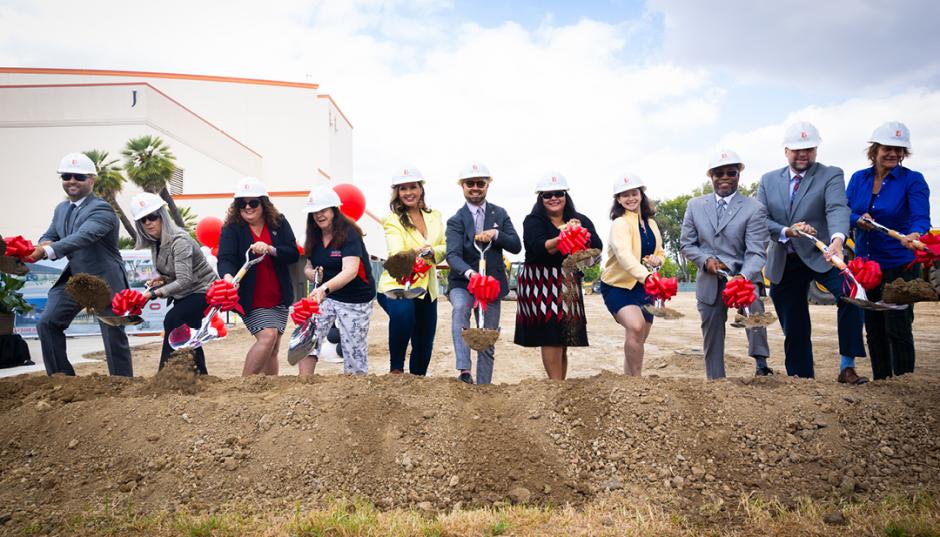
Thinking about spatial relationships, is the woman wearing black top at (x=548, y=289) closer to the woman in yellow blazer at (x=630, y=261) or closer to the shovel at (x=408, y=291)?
the woman in yellow blazer at (x=630, y=261)

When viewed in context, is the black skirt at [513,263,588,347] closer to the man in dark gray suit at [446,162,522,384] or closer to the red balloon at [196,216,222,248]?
the man in dark gray suit at [446,162,522,384]

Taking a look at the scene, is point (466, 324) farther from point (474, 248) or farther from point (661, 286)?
point (661, 286)

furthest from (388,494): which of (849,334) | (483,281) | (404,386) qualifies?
(849,334)

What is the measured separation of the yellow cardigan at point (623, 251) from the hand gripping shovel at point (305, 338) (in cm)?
224

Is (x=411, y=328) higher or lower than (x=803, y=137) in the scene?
lower

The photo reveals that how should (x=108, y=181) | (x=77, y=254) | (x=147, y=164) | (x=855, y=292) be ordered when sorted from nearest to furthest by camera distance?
(x=855, y=292) → (x=77, y=254) → (x=108, y=181) → (x=147, y=164)

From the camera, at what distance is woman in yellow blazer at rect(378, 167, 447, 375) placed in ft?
16.2

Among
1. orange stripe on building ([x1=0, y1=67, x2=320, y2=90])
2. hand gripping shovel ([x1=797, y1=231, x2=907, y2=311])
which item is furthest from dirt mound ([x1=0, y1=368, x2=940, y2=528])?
orange stripe on building ([x1=0, y1=67, x2=320, y2=90])

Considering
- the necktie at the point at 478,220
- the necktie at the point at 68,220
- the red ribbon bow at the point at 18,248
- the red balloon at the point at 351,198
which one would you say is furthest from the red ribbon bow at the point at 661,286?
the red balloon at the point at 351,198

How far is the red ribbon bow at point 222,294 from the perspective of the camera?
445cm

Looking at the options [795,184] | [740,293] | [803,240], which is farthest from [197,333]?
[795,184]

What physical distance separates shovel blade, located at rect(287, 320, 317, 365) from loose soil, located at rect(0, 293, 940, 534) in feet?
1.54

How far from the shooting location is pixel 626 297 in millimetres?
4852

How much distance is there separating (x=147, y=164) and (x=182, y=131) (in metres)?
6.19
